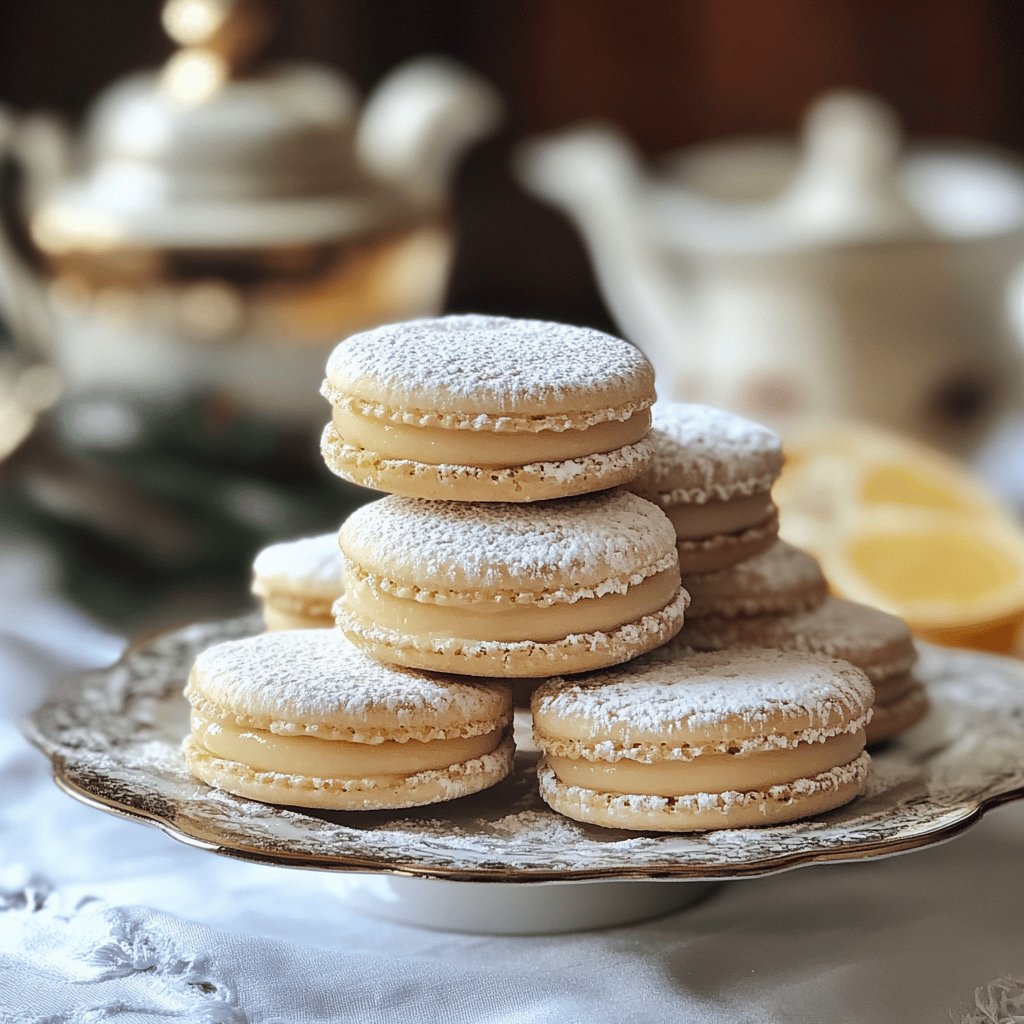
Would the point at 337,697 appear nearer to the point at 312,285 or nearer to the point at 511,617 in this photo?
the point at 511,617

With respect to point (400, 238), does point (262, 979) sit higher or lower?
lower

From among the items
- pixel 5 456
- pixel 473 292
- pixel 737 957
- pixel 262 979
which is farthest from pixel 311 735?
pixel 473 292

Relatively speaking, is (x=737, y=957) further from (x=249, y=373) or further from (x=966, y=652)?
(x=249, y=373)

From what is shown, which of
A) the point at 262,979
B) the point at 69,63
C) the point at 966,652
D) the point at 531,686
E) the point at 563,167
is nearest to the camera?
the point at 262,979

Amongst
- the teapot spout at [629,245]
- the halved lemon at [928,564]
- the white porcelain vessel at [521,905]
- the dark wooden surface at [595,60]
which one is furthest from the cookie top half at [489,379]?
the dark wooden surface at [595,60]

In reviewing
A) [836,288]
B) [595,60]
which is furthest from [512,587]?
[595,60]

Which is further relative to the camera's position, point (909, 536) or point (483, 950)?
point (909, 536)
